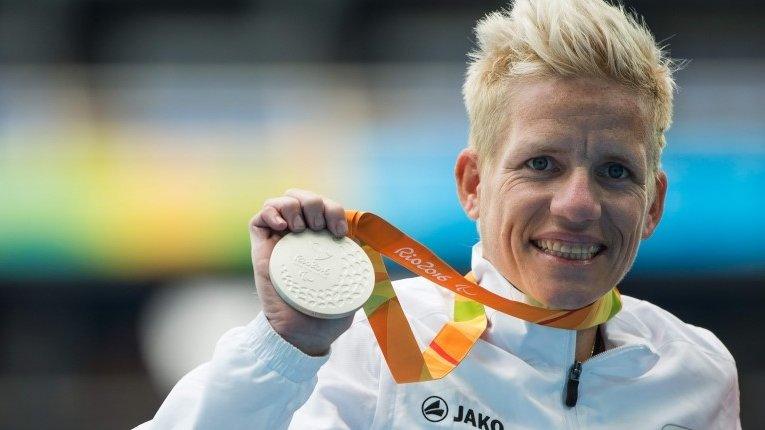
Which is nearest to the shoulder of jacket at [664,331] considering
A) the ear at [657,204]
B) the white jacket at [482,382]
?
the white jacket at [482,382]

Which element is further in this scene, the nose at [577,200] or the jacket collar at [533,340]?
the jacket collar at [533,340]

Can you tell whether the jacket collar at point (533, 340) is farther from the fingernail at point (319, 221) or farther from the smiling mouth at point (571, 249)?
the fingernail at point (319, 221)

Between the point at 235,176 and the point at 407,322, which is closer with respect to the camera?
the point at 407,322

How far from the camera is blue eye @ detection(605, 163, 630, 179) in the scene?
90.1 inches

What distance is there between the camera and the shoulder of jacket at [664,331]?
2.57 metres

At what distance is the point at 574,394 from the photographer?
2.32 metres

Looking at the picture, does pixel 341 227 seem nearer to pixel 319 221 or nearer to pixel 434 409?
pixel 319 221

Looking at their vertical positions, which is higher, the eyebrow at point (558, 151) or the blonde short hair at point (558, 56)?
the blonde short hair at point (558, 56)

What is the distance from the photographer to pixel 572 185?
223 cm

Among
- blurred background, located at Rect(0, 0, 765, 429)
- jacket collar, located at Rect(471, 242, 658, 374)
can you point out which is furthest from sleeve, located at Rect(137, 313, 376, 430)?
blurred background, located at Rect(0, 0, 765, 429)

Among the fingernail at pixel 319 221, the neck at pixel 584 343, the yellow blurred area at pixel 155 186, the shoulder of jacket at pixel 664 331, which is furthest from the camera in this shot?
the yellow blurred area at pixel 155 186

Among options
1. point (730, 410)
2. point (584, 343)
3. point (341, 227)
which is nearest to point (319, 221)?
point (341, 227)

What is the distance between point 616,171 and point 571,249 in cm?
20

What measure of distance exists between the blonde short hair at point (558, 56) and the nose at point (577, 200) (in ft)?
0.71
